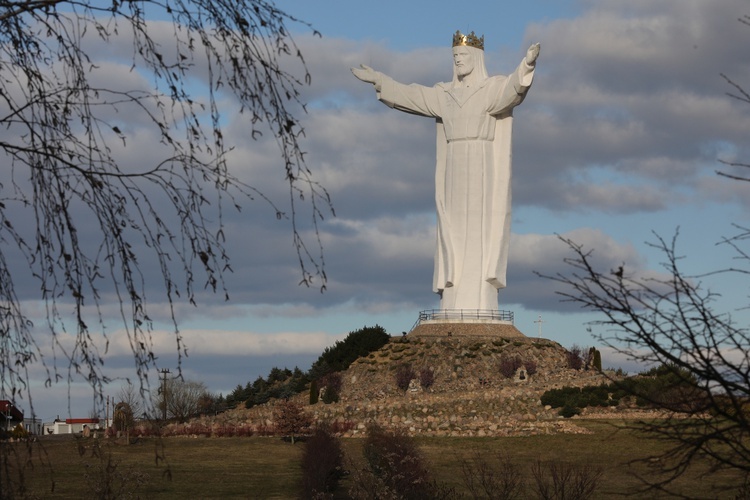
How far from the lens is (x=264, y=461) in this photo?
2650 cm

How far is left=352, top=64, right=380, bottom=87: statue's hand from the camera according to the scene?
36.2 metres

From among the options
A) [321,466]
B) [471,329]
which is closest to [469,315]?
[471,329]

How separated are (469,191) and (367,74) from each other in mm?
4793

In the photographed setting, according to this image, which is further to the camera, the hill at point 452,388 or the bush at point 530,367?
the bush at point 530,367

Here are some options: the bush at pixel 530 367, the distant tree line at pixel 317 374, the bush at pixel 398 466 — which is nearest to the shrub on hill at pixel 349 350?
the distant tree line at pixel 317 374

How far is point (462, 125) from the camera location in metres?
36.1

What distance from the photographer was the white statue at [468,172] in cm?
3609

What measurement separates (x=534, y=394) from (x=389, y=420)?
4203mm

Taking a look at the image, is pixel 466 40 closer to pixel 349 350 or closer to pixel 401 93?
pixel 401 93

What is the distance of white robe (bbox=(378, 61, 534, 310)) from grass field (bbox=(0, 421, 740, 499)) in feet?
28.1

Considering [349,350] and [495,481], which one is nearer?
[495,481]

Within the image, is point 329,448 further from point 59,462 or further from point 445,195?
point 445,195

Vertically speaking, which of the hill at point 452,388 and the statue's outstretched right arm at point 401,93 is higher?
the statue's outstretched right arm at point 401,93

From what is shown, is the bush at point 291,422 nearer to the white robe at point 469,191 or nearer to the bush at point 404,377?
the bush at point 404,377
